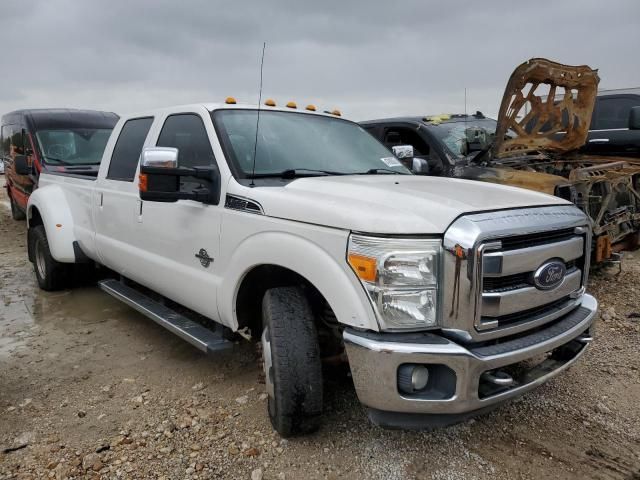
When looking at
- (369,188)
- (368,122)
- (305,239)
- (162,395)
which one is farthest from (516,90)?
(162,395)

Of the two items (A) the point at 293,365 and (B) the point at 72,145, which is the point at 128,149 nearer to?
(A) the point at 293,365

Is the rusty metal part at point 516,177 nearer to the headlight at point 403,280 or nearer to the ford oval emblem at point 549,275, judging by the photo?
the ford oval emblem at point 549,275

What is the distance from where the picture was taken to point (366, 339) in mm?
2301

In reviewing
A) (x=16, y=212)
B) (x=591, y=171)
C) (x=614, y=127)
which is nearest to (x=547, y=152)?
(x=591, y=171)

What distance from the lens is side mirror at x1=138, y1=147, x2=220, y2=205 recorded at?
2.98 meters

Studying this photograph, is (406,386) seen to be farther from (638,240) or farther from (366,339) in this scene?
(638,240)

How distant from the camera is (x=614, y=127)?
7.50 m

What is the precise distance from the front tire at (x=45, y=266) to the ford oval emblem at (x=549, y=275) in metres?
4.80

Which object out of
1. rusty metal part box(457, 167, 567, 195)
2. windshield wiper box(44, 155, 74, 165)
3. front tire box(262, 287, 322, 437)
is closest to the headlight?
front tire box(262, 287, 322, 437)

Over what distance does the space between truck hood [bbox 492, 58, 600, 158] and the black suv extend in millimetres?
1554

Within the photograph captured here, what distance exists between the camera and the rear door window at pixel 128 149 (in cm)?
424

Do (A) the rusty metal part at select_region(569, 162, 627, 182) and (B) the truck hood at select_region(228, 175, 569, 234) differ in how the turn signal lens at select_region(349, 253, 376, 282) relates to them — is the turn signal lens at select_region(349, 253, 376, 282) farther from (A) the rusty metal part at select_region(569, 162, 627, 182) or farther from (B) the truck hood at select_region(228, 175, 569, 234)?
(A) the rusty metal part at select_region(569, 162, 627, 182)

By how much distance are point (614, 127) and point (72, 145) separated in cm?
843

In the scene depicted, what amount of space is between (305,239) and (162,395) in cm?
161
